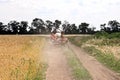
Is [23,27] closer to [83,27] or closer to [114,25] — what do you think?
[83,27]

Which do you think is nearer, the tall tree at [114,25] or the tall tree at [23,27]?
the tall tree at [114,25]

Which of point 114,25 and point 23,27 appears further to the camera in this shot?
point 23,27

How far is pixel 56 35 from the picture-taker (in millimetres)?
43406

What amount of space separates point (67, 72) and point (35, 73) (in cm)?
181

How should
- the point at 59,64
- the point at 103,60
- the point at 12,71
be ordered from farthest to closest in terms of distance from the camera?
the point at 103,60 → the point at 59,64 → the point at 12,71

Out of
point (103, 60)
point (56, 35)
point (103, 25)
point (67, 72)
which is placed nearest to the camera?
point (67, 72)

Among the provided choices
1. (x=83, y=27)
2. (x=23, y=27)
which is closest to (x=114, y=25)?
(x=83, y=27)

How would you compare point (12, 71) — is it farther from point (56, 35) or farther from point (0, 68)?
point (56, 35)

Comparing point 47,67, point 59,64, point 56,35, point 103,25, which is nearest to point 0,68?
point 47,67

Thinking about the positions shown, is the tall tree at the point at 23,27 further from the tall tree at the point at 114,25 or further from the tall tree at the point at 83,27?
the tall tree at the point at 114,25

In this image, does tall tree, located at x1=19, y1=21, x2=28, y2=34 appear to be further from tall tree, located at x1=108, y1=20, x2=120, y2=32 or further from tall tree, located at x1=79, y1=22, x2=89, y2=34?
tall tree, located at x1=108, y1=20, x2=120, y2=32

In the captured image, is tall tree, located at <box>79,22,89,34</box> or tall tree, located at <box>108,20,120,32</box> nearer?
tall tree, located at <box>108,20,120,32</box>

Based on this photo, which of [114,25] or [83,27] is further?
[83,27]

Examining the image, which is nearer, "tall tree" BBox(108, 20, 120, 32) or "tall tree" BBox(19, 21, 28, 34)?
"tall tree" BBox(108, 20, 120, 32)
